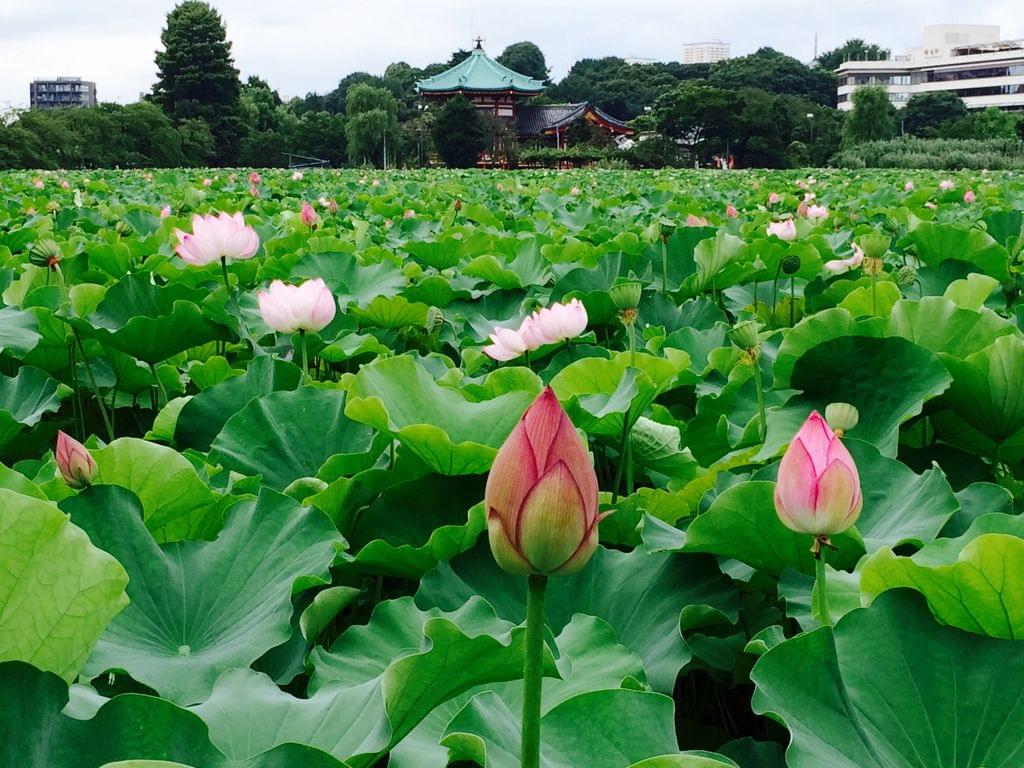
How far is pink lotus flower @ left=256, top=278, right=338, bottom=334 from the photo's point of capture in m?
1.16

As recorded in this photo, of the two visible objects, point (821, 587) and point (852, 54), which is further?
point (852, 54)

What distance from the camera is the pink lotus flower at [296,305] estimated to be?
3.81 ft

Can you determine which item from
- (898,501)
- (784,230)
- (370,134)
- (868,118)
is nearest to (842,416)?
(898,501)

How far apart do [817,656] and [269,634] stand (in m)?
0.33

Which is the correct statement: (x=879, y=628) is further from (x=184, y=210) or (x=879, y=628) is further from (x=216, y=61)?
(x=216, y=61)

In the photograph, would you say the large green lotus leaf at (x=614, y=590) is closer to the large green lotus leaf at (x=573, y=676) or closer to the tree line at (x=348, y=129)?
the large green lotus leaf at (x=573, y=676)

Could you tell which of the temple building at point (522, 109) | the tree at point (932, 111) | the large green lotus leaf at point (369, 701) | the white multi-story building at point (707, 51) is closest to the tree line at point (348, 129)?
the temple building at point (522, 109)

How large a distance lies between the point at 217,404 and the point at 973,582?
2.69 ft

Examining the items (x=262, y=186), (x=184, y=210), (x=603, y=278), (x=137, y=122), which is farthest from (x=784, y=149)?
(x=603, y=278)

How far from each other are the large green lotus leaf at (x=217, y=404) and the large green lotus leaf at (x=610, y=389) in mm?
336

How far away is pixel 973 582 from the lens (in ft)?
1.69

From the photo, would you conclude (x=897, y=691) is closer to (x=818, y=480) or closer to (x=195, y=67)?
(x=818, y=480)

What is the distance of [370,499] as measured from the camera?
33.9 inches

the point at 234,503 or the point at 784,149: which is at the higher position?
the point at 784,149
